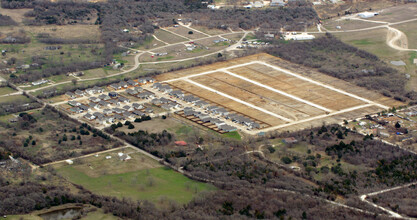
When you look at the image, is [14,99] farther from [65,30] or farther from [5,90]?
[65,30]

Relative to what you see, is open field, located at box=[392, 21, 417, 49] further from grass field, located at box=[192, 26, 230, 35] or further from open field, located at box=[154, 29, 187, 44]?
open field, located at box=[154, 29, 187, 44]

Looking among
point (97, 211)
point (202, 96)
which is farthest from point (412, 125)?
point (97, 211)

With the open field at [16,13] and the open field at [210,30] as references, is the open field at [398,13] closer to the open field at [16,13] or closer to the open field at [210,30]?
the open field at [210,30]

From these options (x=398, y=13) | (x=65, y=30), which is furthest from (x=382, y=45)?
(x=65, y=30)

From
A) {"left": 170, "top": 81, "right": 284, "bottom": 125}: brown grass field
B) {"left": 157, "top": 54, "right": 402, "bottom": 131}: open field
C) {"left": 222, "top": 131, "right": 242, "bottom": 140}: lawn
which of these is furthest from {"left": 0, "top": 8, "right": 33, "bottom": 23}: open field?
{"left": 222, "top": 131, "right": 242, "bottom": 140}: lawn

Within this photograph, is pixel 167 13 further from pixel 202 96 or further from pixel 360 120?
pixel 360 120
